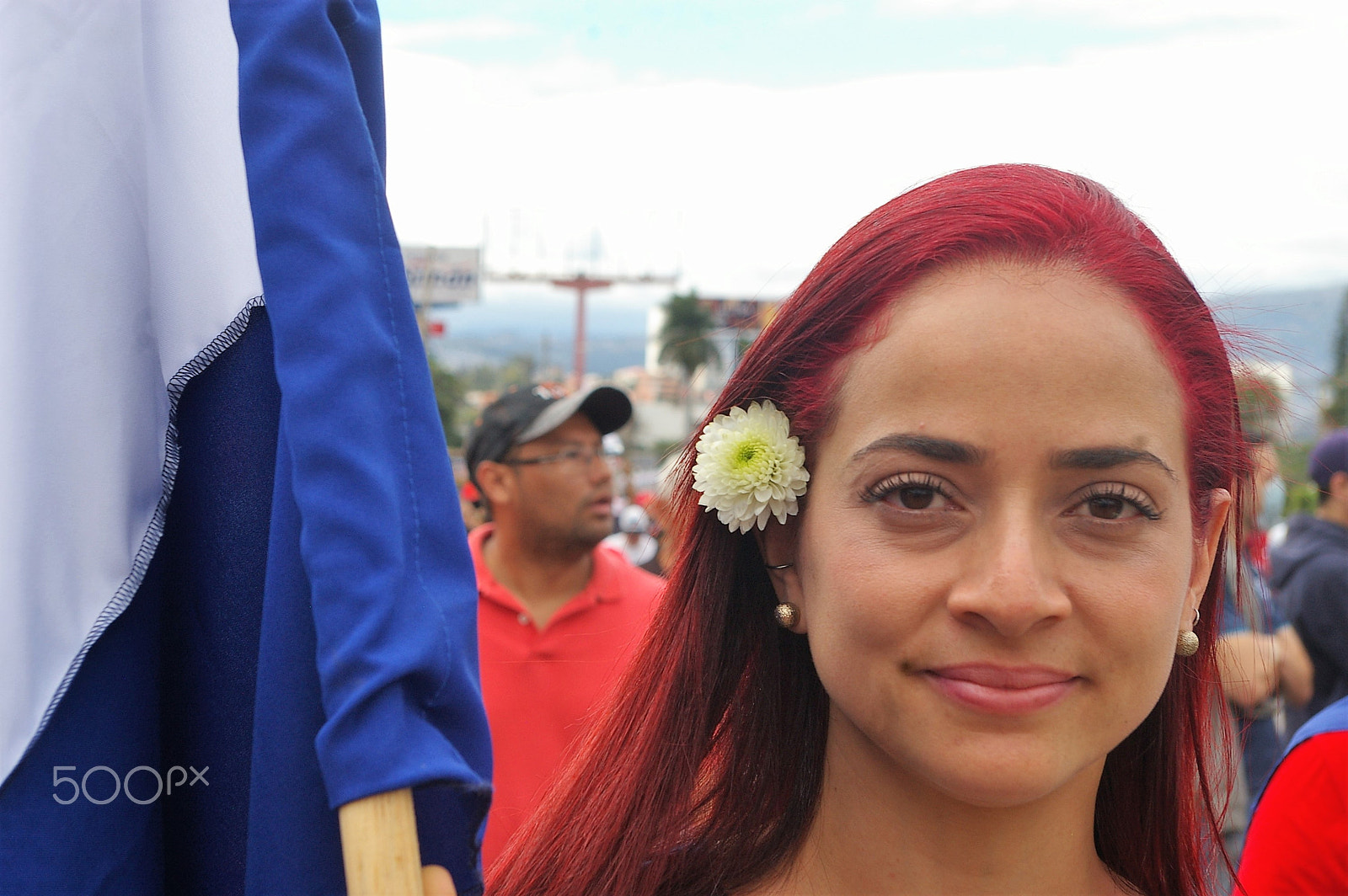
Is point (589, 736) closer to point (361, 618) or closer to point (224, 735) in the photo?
point (224, 735)

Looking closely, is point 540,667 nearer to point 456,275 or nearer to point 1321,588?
point 1321,588

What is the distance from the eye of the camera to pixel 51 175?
1.20 metres

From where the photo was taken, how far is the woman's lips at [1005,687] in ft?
4.55

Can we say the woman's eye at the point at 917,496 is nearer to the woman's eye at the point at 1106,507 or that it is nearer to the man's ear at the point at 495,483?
the woman's eye at the point at 1106,507

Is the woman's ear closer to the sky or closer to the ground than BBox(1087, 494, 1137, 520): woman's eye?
closer to the ground

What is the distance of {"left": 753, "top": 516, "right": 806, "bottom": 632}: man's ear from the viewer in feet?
5.46

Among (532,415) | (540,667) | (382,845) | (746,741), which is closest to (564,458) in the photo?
(532,415)

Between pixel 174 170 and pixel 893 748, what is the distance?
3.50 ft

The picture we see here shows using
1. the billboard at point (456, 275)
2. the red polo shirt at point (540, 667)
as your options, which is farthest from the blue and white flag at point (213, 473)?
the billboard at point (456, 275)

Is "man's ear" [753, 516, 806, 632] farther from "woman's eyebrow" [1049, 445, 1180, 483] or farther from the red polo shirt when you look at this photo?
the red polo shirt

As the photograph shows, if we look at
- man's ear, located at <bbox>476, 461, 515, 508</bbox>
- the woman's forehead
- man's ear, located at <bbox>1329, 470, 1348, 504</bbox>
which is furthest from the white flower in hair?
man's ear, located at <bbox>1329, 470, 1348, 504</bbox>

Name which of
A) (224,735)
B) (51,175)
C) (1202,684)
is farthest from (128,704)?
(1202,684)

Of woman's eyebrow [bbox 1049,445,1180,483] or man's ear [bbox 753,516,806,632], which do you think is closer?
woman's eyebrow [bbox 1049,445,1180,483]

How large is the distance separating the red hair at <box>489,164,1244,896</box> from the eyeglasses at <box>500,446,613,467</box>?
2515 mm
